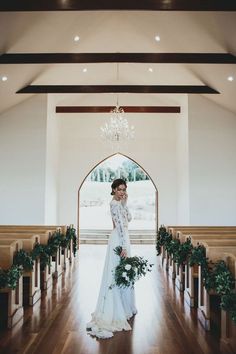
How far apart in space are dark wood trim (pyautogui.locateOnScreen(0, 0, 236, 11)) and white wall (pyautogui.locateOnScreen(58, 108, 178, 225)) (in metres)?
7.26

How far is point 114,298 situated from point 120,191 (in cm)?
109

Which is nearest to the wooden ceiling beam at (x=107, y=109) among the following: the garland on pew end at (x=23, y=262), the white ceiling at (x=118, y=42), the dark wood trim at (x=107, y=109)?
→ the dark wood trim at (x=107, y=109)

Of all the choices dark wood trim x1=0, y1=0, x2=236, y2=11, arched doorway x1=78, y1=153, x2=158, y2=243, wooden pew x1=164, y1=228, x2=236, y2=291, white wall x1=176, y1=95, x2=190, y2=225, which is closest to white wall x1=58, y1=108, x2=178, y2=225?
white wall x1=176, y1=95, x2=190, y2=225

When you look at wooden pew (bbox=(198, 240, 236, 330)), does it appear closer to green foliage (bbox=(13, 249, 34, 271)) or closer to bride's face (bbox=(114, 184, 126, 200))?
bride's face (bbox=(114, 184, 126, 200))

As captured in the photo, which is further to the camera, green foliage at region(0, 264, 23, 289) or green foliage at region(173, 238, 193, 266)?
green foliage at region(173, 238, 193, 266)

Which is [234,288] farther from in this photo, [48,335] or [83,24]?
[83,24]

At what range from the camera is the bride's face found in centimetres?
415

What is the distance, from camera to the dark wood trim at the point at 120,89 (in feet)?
30.4

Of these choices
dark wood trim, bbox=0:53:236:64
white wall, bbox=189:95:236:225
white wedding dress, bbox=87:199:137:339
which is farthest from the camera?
white wall, bbox=189:95:236:225

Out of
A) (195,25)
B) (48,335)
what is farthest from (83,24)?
(48,335)

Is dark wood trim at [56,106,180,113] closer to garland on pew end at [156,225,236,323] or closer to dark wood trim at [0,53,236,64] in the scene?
dark wood trim at [0,53,236,64]

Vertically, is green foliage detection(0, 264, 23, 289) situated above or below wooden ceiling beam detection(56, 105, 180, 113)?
below

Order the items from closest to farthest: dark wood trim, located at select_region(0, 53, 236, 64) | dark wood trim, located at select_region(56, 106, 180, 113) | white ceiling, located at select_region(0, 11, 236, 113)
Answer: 1. white ceiling, located at select_region(0, 11, 236, 113)
2. dark wood trim, located at select_region(0, 53, 236, 64)
3. dark wood trim, located at select_region(56, 106, 180, 113)

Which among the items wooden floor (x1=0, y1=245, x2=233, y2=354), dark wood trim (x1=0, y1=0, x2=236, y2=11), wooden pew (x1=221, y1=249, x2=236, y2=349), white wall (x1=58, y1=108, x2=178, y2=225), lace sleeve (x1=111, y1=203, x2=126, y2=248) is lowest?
wooden floor (x1=0, y1=245, x2=233, y2=354)
